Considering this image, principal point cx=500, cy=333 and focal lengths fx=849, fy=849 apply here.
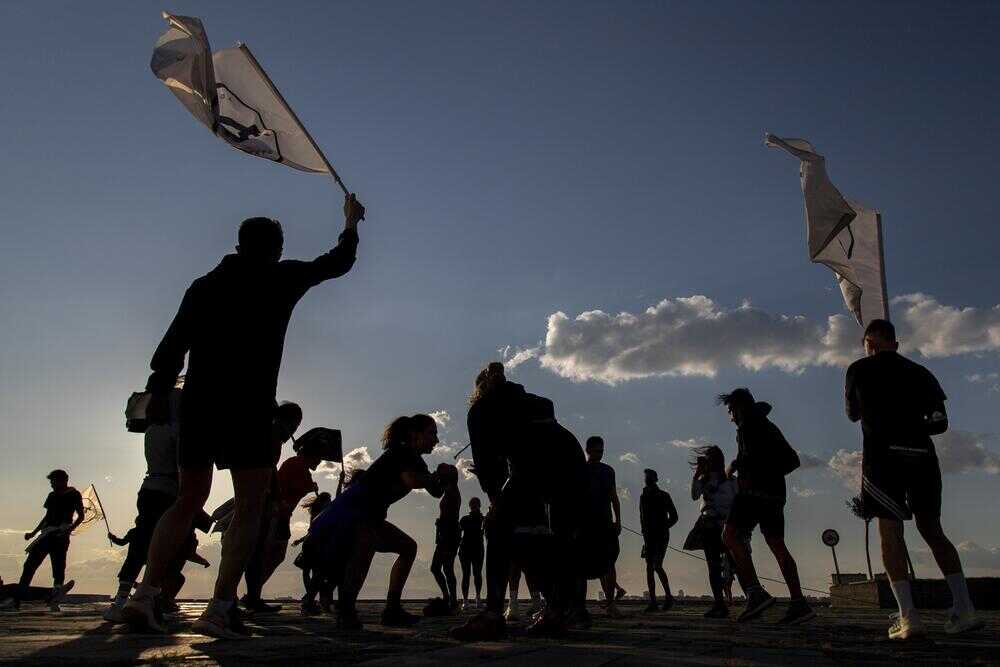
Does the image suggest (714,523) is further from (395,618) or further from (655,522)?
(395,618)

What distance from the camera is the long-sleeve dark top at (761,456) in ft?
24.2

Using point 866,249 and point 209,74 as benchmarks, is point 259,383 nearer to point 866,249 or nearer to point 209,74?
point 209,74

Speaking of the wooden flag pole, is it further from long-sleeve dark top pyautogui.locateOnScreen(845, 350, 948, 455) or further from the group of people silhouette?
long-sleeve dark top pyautogui.locateOnScreen(845, 350, 948, 455)

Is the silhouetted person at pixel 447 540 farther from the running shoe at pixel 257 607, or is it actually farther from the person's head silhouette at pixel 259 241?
the person's head silhouette at pixel 259 241

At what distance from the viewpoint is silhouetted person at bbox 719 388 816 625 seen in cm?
732

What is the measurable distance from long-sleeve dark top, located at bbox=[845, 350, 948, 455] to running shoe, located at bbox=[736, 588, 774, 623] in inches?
101

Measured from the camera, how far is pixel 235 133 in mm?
6086

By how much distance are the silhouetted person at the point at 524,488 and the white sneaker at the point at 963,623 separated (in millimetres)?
2252

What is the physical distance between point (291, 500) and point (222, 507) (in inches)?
42.0

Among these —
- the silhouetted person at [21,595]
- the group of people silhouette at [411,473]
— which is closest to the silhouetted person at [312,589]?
the group of people silhouette at [411,473]

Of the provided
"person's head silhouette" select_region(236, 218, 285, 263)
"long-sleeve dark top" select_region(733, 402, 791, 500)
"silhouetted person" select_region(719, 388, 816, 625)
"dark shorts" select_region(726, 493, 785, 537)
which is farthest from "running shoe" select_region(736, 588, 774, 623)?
"person's head silhouette" select_region(236, 218, 285, 263)

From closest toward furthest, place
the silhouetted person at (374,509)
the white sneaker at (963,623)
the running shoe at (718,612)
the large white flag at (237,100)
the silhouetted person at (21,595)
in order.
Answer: the white sneaker at (963,623)
the large white flag at (237,100)
the silhouetted person at (374,509)
the running shoe at (718,612)
the silhouetted person at (21,595)

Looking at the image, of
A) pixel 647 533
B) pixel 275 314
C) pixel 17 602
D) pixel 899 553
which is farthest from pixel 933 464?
pixel 17 602

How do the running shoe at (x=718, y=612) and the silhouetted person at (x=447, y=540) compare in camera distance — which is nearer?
the running shoe at (x=718, y=612)
